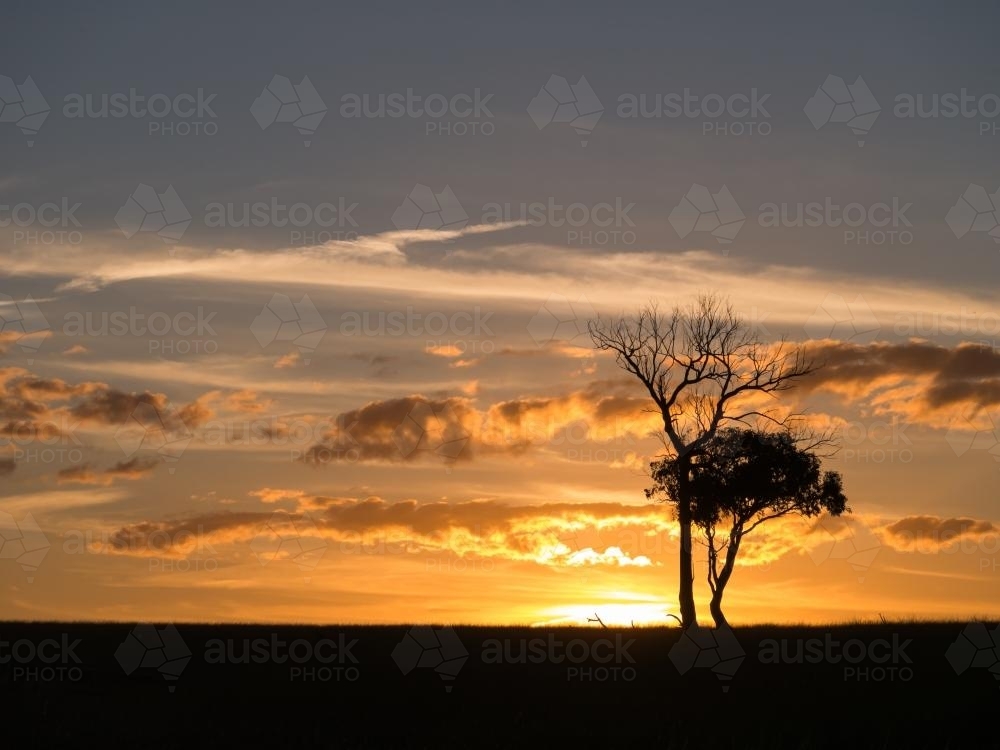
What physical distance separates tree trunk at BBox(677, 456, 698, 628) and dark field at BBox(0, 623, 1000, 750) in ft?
14.9

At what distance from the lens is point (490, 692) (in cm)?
3606

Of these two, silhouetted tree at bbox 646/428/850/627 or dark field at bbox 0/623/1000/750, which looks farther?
silhouetted tree at bbox 646/428/850/627

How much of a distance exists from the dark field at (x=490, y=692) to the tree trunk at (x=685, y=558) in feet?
14.9

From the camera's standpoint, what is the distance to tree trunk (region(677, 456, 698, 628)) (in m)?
53.5

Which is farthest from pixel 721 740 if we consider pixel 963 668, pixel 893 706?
pixel 963 668

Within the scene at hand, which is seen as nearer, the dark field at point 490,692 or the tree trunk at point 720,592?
the dark field at point 490,692

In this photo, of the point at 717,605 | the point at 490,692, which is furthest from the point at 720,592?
the point at 490,692

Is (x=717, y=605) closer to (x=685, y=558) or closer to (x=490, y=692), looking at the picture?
(x=685, y=558)

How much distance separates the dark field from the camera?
30.8m

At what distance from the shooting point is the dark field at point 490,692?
30.8 m

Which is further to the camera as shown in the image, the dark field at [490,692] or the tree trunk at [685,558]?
the tree trunk at [685,558]

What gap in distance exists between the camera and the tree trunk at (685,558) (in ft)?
176

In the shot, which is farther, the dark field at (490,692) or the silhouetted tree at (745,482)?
the silhouetted tree at (745,482)

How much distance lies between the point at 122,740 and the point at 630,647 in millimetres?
21689
